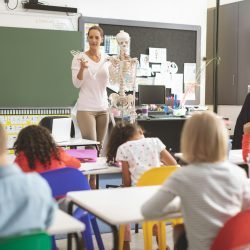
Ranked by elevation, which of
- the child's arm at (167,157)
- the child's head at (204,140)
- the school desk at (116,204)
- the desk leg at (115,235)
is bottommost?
the desk leg at (115,235)

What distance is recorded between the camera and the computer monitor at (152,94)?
7.18 meters

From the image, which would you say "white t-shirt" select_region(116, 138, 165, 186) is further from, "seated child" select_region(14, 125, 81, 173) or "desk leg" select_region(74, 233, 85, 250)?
"desk leg" select_region(74, 233, 85, 250)

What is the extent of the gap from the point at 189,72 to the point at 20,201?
6463 mm

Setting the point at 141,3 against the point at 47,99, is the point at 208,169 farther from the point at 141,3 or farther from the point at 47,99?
the point at 141,3

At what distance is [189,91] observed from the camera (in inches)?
308

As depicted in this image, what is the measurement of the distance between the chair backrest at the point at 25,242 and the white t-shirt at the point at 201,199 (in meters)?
0.47

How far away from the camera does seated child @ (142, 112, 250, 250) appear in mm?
1957

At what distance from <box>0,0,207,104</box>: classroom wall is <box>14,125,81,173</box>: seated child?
3912mm

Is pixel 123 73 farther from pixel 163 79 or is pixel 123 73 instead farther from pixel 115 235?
pixel 115 235

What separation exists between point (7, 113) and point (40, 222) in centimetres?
496

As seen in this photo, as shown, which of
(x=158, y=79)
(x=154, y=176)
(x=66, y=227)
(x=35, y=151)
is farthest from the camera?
(x=158, y=79)

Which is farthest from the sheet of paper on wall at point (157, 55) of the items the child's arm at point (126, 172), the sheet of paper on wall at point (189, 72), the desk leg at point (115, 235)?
the desk leg at point (115, 235)

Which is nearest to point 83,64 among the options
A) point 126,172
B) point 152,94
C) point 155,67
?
point 126,172

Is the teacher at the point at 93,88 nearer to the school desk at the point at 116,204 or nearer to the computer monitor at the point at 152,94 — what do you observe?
the computer monitor at the point at 152,94
